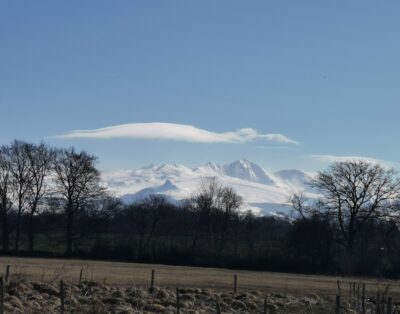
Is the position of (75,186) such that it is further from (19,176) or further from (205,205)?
(205,205)

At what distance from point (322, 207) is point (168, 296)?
6328 cm

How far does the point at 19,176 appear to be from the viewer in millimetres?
95875

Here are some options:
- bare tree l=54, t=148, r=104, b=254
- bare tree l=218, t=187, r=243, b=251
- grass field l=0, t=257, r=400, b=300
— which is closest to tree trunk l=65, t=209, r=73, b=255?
bare tree l=54, t=148, r=104, b=254

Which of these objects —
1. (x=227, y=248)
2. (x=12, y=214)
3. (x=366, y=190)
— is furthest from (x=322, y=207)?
(x=12, y=214)

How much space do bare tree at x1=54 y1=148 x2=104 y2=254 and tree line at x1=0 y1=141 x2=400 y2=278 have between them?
14 centimetres

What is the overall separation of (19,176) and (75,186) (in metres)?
8.11

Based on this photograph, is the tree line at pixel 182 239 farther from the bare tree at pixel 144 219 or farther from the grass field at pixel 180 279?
the grass field at pixel 180 279

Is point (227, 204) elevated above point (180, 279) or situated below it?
above

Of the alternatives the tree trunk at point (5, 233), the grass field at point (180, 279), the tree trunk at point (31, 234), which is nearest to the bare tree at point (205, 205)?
the tree trunk at point (31, 234)

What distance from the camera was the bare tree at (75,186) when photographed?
315 feet

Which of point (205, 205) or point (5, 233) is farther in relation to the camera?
point (205, 205)

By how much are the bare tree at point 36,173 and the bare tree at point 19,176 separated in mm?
561

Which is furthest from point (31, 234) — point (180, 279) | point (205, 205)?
point (180, 279)

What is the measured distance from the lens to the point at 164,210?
117 metres
